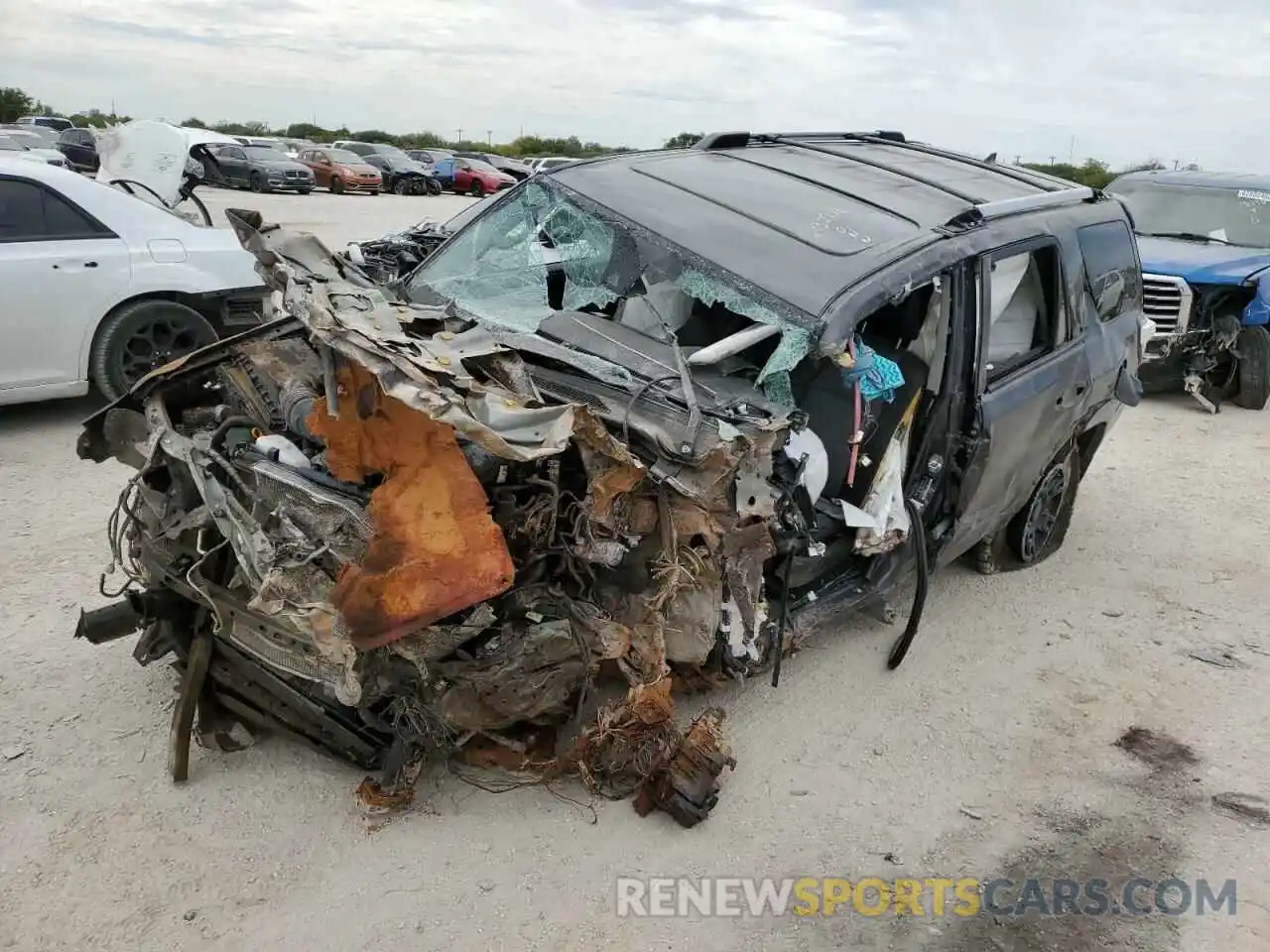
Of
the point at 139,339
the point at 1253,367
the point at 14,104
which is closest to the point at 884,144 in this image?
the point at 139,339

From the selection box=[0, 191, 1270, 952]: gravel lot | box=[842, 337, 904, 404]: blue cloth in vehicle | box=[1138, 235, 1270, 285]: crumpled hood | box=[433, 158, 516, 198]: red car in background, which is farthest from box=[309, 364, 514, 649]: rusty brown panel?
box=[433, 158, 516, 198]: red car in background

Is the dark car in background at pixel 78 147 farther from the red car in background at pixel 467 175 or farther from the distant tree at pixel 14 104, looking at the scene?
the distant tree at pixel 14 104

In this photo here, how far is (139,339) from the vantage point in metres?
6.29

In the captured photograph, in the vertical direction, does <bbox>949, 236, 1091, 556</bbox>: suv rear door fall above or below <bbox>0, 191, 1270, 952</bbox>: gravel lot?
above

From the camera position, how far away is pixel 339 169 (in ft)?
87.0

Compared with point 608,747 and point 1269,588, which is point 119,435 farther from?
point 1269,588

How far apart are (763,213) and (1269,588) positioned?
11.9 ft

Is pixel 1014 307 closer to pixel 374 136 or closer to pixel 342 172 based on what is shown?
pixel 342 172

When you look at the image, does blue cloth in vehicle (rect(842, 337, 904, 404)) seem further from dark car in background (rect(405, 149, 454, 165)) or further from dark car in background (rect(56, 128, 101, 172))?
dark car in background (rect(405, 149, 454, 165))

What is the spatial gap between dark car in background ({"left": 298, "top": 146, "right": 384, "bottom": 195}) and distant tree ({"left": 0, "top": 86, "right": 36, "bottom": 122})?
31.4 m

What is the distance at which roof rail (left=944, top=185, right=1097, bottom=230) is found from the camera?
13.0 feet

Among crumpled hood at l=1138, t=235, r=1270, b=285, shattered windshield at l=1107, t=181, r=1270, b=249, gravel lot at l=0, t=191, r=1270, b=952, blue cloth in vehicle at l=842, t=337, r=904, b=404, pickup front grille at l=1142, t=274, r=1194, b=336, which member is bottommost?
gravel lot at l=0, t=191, r=1270, b=952

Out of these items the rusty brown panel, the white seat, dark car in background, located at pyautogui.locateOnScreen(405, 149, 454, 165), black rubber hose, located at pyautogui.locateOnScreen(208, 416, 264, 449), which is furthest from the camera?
dark car in background, located at pyautogui.locateOnScreen(405, 149, 454, 165)

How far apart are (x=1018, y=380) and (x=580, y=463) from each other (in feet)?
7.06
